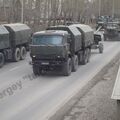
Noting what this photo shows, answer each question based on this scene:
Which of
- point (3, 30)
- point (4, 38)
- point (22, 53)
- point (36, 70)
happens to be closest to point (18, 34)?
point (22, 53)

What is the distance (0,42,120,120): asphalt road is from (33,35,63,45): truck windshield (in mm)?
1658

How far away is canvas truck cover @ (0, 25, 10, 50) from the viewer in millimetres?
24719

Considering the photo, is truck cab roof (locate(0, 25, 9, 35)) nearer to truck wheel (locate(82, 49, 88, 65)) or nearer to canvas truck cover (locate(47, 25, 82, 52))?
canvas truck cover (locate(47, 25, 82, 52))

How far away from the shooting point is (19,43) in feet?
89.8

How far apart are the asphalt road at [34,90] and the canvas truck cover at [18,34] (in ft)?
6.18

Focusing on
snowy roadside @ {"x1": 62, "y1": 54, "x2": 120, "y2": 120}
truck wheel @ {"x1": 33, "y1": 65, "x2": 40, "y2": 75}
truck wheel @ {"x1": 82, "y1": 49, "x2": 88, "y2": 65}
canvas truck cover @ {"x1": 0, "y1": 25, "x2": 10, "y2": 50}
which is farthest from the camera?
truck wheel @ {"x1": 82, "y1": 49, "x2": 88, "y2": 65}

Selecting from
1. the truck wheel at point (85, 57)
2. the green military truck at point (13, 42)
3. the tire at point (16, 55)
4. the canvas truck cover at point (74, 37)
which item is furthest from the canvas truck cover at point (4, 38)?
the truck wheel at point (85, 57)

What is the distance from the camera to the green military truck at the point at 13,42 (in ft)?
82.2

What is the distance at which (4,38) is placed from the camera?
25094 millimetres

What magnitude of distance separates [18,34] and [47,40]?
6.54 metres

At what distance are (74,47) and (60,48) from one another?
1.97m

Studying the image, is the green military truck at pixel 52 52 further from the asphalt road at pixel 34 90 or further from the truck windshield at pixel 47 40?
the asphalt road at pixel 34 90

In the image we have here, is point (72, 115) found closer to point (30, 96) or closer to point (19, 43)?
point (30, 96)

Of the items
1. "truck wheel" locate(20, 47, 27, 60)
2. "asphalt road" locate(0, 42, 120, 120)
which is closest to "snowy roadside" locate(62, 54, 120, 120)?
"asphalt road" locate(0, 42, 120, 120)
